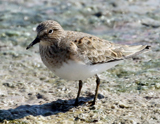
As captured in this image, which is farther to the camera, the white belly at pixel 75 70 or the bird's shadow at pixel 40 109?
the bird's shadow at pixel 40 109

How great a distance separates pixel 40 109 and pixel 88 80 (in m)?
1.54

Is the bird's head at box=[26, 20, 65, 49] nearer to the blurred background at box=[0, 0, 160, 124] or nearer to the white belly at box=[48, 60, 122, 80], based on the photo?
the white belly at box=[48, 60, 122, 80]

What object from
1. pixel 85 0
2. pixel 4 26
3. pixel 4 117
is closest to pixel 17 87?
pixel 4 117

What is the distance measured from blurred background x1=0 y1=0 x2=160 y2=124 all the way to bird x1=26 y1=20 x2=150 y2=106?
20.4 inches

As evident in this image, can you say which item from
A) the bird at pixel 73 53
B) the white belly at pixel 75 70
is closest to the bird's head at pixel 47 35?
the bird at pixel 73 53

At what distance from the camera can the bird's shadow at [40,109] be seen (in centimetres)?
539

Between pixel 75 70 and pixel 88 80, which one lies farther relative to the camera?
pixel 88 80

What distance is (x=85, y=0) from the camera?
39.3 feet

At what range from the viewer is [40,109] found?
5.65m

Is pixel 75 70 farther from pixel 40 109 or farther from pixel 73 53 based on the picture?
pixel 40 109

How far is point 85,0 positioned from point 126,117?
7.66m

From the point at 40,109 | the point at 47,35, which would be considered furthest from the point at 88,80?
the point at 47,35

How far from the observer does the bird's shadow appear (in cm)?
539

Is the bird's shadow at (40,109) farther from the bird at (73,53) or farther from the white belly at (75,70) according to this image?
the white belly at (75,70)
